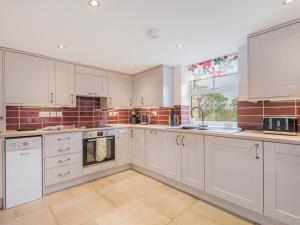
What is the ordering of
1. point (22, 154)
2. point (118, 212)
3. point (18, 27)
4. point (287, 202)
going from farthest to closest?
point (22, 154) < point (118, 212) < point (18, 27) < point (287, 202)

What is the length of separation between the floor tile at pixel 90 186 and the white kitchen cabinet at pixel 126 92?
5.32 feet

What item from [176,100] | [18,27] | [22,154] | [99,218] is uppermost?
[18,27]

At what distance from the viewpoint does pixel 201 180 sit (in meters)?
2.15

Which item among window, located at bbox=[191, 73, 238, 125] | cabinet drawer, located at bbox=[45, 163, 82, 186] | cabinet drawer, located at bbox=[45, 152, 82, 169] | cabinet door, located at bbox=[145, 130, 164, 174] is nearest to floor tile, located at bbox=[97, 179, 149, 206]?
cabinet door, located at bbox=[145, 130, 164, 174]

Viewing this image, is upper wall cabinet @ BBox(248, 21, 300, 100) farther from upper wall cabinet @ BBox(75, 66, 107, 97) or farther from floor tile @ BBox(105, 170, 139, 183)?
upper wall cabinet @ BBox(75, 66, 107, 97)

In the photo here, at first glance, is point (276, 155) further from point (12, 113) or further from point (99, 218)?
point (12, 113)

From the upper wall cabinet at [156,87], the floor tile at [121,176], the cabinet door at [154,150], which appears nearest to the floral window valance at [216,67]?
the upper wall cabinet at [156,87]

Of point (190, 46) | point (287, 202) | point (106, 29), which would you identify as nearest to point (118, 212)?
point (287, 202)

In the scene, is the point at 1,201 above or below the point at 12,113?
below

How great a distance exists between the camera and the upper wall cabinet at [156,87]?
315 cm

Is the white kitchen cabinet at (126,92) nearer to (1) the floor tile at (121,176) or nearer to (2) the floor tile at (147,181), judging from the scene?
(1) the floor tile at (121,176)

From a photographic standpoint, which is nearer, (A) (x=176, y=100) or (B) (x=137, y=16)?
(B) (x=137, y=16)

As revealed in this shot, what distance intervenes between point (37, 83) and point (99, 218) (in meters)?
2.17

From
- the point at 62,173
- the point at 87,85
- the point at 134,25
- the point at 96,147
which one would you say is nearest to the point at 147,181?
the point at 96,147
